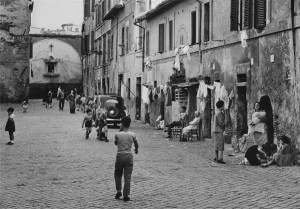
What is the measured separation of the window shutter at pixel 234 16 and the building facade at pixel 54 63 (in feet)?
157

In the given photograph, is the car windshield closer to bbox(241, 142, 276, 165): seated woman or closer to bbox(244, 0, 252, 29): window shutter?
bbox(244, 0, 252, 29): window shutter

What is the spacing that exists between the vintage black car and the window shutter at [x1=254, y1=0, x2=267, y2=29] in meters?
11.8

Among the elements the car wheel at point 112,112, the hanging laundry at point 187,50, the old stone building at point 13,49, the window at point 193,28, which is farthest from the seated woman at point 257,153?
the old stone building at point 13,49

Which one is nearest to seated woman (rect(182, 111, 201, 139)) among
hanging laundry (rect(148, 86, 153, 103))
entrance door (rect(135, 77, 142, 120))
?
hanging laundry (rect(148, 86, 153, 103))

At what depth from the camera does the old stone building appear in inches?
1860

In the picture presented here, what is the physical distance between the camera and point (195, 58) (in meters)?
23.6

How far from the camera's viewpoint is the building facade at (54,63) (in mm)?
66875

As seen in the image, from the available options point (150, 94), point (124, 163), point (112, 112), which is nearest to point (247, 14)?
point (124, 163)

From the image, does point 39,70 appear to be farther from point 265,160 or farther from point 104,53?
point 265,160

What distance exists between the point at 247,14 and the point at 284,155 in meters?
6.11

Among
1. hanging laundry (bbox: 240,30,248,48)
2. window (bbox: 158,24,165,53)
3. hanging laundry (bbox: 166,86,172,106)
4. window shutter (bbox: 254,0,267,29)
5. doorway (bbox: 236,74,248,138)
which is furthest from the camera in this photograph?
window (bbox: 158,24,165,53)

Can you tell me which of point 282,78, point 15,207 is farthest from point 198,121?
point 15,207

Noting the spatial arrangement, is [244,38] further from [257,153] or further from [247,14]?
[257,153]

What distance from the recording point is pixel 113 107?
28625mm
